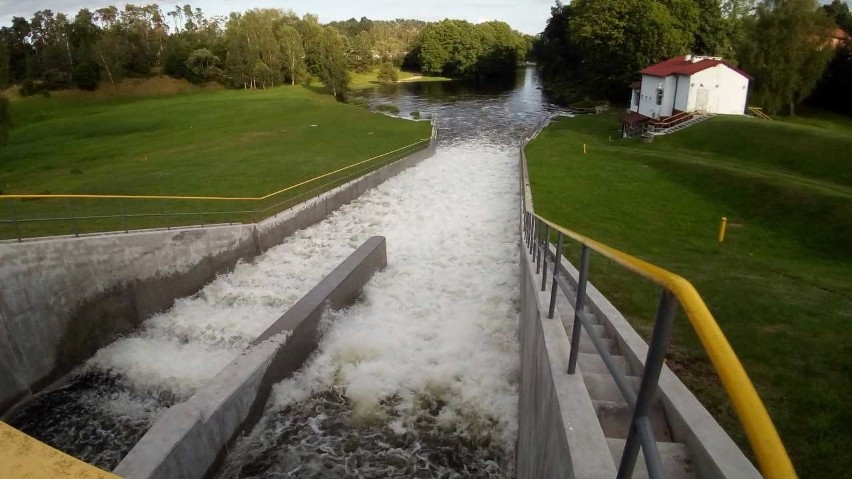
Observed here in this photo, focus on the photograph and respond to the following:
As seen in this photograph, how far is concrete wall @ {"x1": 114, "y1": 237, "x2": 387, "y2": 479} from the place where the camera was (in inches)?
255

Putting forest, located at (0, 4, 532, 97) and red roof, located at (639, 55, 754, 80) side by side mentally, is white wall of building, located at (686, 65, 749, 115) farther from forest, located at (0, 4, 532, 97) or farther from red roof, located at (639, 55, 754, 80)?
forest, located at (0, 4, 532, 97)

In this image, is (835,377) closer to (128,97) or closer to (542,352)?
(542,352)

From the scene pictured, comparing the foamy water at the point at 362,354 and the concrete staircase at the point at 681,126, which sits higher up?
the concrete staircase at the point at 681,126

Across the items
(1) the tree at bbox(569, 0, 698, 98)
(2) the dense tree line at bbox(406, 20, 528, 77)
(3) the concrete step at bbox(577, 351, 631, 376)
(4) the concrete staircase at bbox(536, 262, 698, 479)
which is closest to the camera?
(4) the concrete staircase at bbox(536, 262, 698, 479)

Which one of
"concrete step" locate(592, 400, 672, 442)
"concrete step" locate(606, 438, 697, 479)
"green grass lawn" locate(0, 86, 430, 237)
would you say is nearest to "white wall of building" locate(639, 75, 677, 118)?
"green grass lawn" locate(0, 86, 430, 237)

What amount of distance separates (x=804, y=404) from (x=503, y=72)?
12190cm

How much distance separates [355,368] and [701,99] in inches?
1468

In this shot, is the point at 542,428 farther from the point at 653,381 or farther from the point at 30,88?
the point at 30,88

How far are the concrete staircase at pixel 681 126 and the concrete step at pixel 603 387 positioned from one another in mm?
34002

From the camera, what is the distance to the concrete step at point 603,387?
4473 millimetres

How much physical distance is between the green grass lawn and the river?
12.0 feet

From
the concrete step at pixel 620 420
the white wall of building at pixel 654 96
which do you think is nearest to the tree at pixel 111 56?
the white wall of building at pixel 654 96

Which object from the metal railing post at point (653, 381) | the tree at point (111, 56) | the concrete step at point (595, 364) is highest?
the tree at point (111, 56)

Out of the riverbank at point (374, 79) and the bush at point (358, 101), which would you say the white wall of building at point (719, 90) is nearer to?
the bush at point (358, 101)
